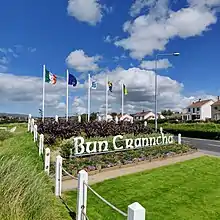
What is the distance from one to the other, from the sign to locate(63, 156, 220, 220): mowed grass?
2997 mm

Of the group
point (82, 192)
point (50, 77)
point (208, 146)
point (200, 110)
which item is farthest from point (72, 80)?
point (200, 110)

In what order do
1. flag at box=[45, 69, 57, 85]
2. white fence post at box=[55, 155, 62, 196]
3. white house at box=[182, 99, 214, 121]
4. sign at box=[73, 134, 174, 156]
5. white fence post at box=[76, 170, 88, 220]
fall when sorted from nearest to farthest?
white fence post at box=[76, 170, 88, 220], white fence post at box=[55, 155, 62, 196], sign at box=[73, 134, 174, 156], flag at box=[45, 69, 57, 85], white house at box=[182, 99, 214, 121]

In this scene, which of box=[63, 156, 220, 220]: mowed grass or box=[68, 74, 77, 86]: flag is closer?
box=[63, 156, 220, 220]: mowed grass

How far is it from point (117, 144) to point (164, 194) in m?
6.71

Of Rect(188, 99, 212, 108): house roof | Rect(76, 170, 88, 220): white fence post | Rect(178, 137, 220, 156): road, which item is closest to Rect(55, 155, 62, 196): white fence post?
Rect(76, 170, 88, 220): white fence post

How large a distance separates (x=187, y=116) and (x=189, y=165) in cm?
8709

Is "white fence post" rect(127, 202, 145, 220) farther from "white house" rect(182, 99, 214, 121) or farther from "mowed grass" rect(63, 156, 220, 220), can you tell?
"white house" rect(182, 99, 214, 121)

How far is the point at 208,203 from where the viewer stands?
25.7 feet

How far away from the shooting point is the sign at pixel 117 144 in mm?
13117

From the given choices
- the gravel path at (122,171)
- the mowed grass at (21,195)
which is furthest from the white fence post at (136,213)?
the gravel path at (122,171)

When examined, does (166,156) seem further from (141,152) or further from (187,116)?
(187,116)

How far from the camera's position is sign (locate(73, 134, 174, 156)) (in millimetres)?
13117

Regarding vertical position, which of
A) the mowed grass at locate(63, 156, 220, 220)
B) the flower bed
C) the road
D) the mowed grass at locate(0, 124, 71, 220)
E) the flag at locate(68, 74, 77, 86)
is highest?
the flag at locate(68, 74, 77, 86)

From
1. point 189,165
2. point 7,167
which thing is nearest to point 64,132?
point 189,165
